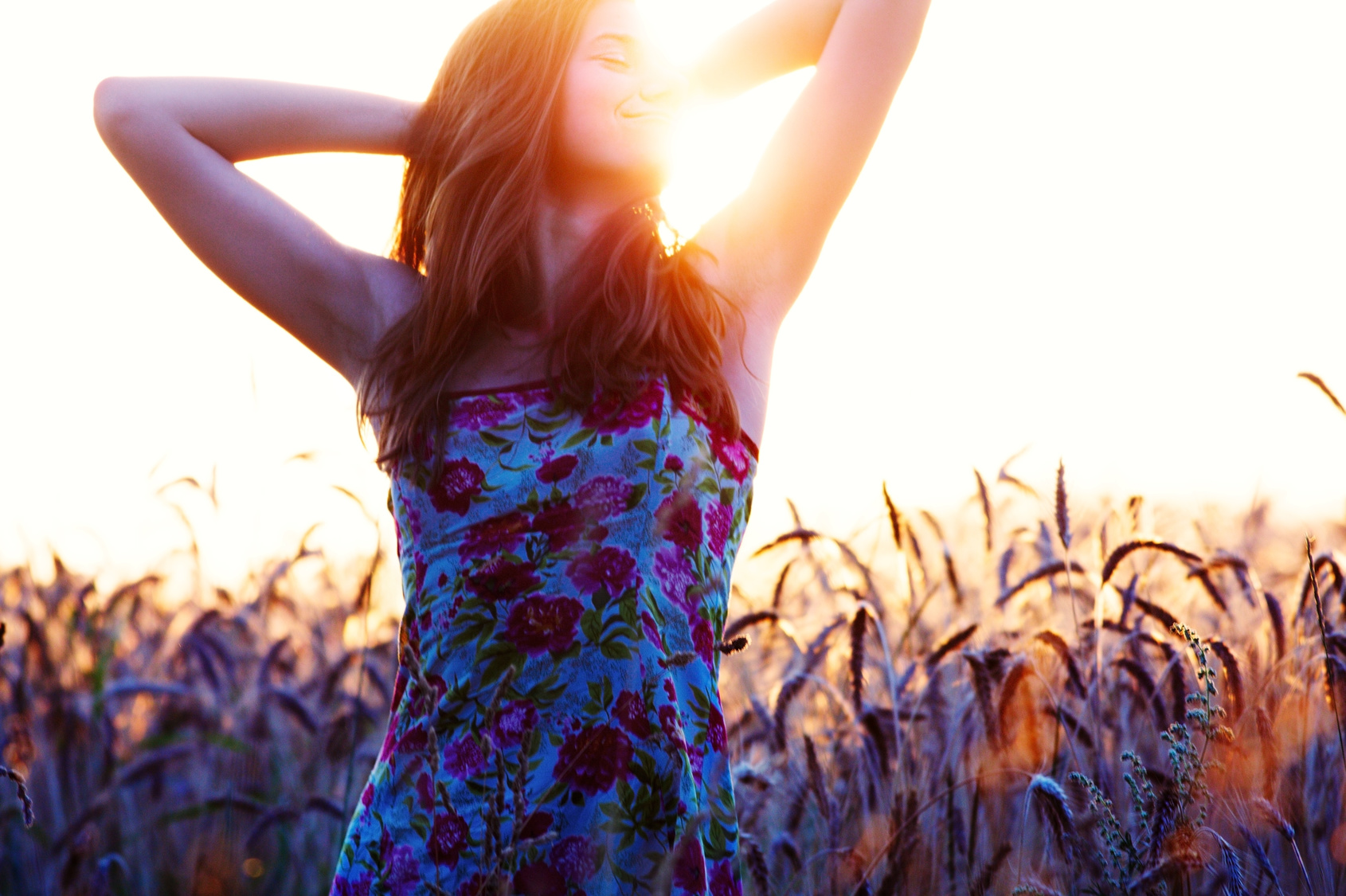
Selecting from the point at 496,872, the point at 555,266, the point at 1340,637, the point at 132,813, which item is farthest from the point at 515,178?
the point at 132,813

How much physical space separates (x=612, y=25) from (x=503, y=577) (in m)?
0.86

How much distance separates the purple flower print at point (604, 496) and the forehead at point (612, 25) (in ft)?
2.25

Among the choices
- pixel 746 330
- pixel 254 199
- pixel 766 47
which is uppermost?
pixel 766 47

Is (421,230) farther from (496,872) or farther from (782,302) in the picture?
(496,872)

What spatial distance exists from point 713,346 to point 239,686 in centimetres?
208

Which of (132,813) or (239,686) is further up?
(239,686)

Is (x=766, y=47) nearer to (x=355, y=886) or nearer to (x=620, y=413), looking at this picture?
(x=620, y=413)

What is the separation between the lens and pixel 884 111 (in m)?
1.61

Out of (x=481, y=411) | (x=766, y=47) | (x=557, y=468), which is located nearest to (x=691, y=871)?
(x=557, y=468)

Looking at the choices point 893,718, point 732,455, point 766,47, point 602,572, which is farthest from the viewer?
point 893,718

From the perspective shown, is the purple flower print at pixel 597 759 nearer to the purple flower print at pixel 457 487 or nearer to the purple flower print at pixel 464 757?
the purple flower print at pixel 464 757

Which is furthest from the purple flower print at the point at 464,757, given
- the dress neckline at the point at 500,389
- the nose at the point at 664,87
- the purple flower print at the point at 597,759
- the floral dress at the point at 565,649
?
the nose at the point at 664,87

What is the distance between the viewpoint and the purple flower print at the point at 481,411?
1.44 metres

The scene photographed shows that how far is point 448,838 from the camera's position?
4.31 feet
